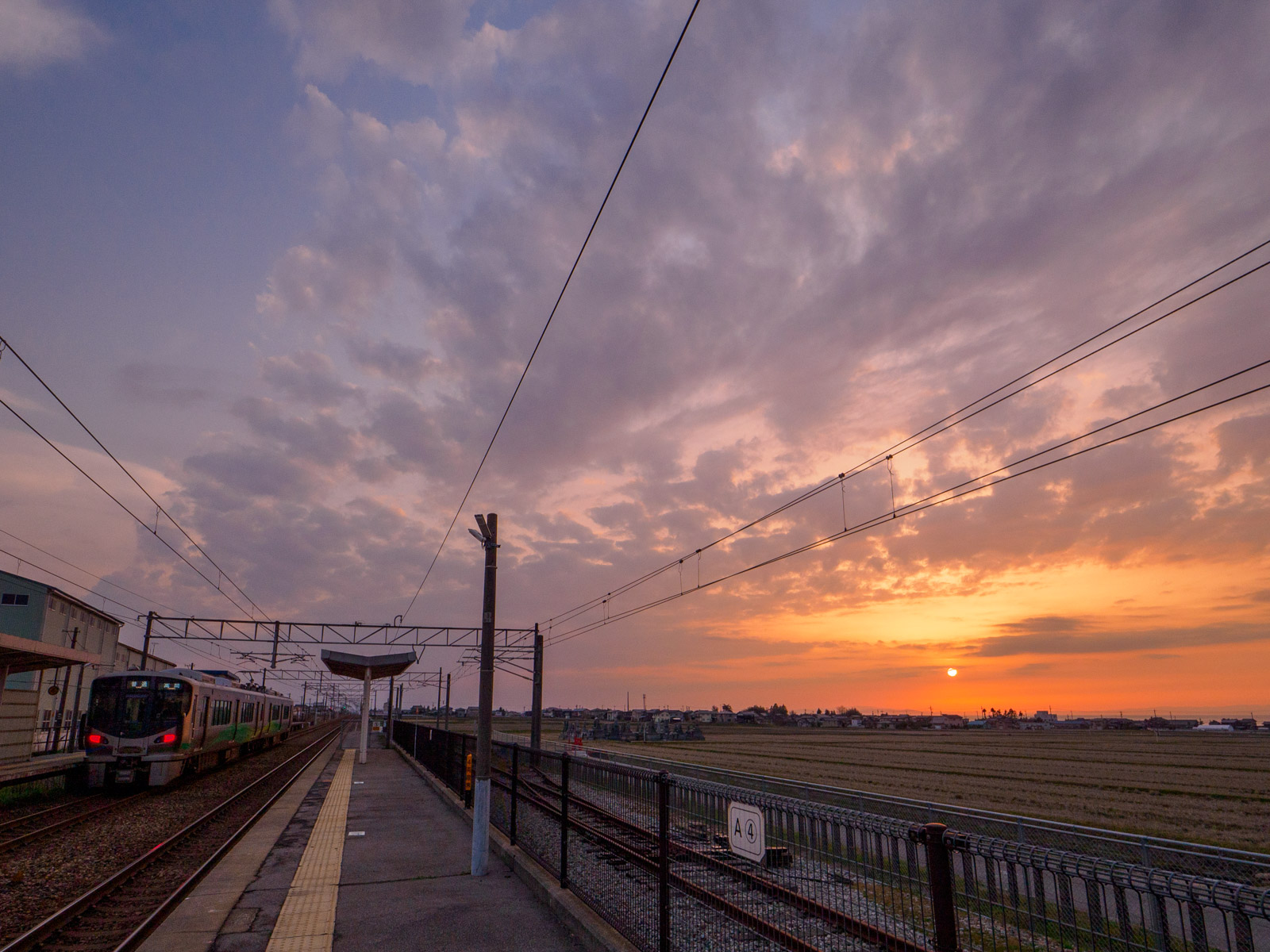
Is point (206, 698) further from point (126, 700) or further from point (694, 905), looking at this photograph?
point (694, 905)

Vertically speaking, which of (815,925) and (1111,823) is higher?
(815,925)

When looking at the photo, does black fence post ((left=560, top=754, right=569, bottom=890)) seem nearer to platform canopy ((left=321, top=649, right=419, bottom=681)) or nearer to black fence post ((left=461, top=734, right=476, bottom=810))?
black fence post ((left=461, top=734, right=476, bottom=810))

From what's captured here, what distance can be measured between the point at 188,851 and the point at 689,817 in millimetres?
10744

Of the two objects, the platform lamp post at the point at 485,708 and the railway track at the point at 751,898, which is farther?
the platform lamp post at the point at 485,708

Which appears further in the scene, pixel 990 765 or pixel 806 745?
pixel 806 745

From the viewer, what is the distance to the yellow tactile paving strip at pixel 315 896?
7.62m

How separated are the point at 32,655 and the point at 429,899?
20.1 m

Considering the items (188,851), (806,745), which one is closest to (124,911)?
(188,851)

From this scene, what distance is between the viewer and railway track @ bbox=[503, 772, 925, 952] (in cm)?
471

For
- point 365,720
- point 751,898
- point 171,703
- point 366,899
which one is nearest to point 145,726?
point 171,703

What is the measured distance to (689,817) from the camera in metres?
6.72

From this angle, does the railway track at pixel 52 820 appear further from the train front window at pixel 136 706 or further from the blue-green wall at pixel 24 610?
the blue-green wall at pixel 24 610

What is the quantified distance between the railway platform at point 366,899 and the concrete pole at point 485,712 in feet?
1.50

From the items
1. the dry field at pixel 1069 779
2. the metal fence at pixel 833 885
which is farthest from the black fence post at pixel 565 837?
the dry field at pixel 1069 779
